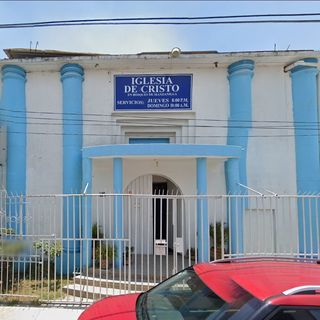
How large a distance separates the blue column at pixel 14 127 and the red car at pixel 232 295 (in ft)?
26.2

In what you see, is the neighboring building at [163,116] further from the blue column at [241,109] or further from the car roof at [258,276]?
the car roof at [258,276]

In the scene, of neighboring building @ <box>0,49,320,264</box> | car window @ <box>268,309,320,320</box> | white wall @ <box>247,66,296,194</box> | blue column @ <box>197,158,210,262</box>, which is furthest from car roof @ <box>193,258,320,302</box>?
white wall @ <box>247,66,296,194</box>

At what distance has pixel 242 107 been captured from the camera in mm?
10117

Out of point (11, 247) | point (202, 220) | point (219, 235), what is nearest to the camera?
point (11, 247)

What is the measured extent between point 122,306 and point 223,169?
7.66m

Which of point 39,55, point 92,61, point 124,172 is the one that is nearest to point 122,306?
point 124,172

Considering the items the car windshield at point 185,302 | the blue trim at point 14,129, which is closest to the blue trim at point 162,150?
the blue trim at point 14,129

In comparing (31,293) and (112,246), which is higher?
(112,246)

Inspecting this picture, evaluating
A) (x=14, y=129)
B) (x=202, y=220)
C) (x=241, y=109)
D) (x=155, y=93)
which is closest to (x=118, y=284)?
(x=202, y=220)

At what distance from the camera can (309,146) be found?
32.8ft

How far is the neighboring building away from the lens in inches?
397

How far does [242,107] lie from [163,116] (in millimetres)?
2306

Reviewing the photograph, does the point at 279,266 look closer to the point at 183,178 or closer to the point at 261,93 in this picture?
the point at 183,178

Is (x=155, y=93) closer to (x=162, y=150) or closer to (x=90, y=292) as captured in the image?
(x=162, y=150)
